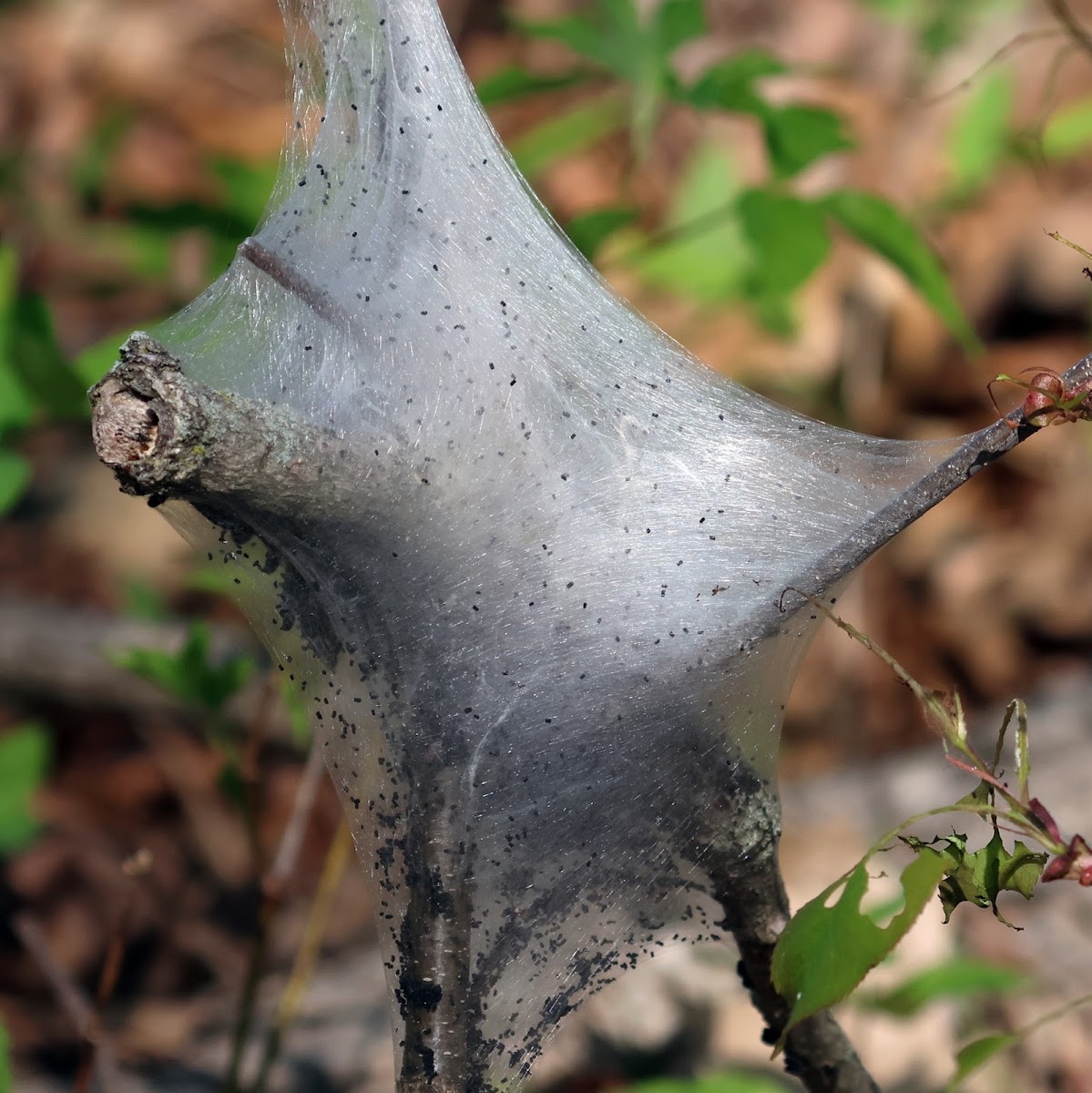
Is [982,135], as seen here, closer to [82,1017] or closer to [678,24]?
→ [678,24]

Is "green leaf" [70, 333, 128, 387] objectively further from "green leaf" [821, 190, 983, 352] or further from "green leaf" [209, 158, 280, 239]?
"green leaf" [821, 190, 983, 352]

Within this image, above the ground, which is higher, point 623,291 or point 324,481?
point 623,291

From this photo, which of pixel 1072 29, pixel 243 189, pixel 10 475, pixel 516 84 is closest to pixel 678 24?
pixel 516 84

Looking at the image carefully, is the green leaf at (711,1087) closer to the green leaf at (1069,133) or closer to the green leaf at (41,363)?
the green leaf at (41,363)

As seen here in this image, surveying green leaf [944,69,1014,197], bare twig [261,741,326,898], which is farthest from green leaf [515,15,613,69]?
green leaf [944,69,1014,197]

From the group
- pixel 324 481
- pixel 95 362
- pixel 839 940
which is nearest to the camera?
pixel 839 940

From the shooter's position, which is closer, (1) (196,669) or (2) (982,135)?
(1) (196,669)

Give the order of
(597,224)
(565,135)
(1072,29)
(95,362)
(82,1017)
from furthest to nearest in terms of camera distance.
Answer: (565,135)
(597,224)
(95,362)
(82,1017)
(1072,29)

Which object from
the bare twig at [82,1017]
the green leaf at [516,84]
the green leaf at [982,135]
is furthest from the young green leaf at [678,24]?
the green leaf at [982,135]
